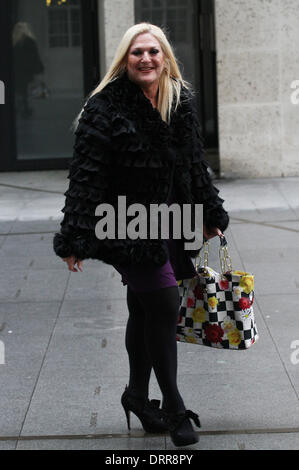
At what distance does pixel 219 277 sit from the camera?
4395 millimetres

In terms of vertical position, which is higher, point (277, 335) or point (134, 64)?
point (134, 64)

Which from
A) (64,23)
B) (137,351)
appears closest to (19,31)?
(64,23)

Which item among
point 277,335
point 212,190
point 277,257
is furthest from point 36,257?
point 212,190

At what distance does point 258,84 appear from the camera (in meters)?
12.1

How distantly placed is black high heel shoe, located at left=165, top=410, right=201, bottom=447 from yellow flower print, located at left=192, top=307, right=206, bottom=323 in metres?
0.44

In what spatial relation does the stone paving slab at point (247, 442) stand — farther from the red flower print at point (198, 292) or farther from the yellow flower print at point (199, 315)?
the red flower print at point (198, 292)

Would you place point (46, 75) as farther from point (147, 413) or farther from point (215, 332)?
point (147, 413)

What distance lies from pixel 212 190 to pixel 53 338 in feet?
6.23

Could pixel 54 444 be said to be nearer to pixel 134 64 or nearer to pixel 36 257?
pixel 134 64

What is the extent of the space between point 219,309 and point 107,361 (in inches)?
48.1

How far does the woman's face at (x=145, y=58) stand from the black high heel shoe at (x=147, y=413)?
55.3 inches

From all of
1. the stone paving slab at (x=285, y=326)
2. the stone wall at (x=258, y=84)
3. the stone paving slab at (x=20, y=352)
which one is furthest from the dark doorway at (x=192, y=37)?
the stone paving slab at (x=20, y=352)

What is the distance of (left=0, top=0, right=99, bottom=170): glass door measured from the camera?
13266 mm

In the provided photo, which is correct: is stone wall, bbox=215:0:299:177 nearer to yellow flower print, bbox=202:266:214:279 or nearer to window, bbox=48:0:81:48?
window, bbox=48:0:81:48
